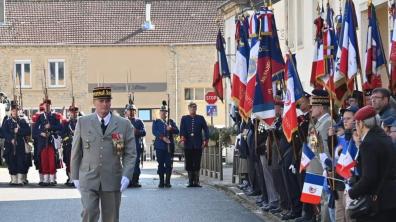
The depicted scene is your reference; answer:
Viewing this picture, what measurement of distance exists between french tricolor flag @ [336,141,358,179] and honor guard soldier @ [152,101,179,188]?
1357 centimetres

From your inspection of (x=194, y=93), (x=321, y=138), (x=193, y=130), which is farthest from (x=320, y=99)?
(x=194, y=93)

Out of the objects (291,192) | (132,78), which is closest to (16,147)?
(291,192)

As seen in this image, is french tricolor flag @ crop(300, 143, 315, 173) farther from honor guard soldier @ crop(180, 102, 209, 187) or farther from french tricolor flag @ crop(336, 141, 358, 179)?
honor guard soldier @ crop(180, 102, 209, 187)

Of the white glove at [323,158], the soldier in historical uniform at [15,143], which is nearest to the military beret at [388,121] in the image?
the white glove at [323,158]

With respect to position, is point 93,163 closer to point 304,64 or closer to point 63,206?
point 63,206

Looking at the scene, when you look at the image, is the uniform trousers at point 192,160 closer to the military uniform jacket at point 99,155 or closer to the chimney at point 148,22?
the military uniform jacket at point 99,155

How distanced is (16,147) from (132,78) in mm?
41703

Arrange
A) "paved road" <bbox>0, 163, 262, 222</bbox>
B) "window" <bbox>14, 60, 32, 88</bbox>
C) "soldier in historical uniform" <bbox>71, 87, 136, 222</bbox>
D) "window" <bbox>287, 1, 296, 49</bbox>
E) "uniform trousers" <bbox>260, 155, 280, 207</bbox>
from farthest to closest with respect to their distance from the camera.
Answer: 1. "window" <bbox>14, 60, 32, 88</bbox>
2. "window" <bbox>287, 1, 296, 49</bbox>
3. "uniform trousers" <bbox>260, 155, 280, 207</bbox>
4. "paved road" <bbox>0, 163, 262, 222</bbox>
5. "soldier in historical uniform" <bbox>71, 87, 136, 222</bbox>

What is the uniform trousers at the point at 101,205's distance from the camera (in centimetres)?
1252

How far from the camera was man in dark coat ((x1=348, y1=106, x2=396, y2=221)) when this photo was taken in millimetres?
10094

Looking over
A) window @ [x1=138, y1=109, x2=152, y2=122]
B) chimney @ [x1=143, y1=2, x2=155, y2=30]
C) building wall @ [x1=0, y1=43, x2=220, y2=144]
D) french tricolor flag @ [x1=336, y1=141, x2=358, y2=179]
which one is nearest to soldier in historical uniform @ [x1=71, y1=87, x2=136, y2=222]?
french tricolor flag @ [x1=336, y1=141, x2=358, y2=179]

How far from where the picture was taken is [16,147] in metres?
26.7

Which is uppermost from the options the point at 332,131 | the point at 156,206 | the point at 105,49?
the point at 105,49

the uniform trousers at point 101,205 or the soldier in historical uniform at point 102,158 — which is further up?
the soldier in historical uniform at point 102,158
